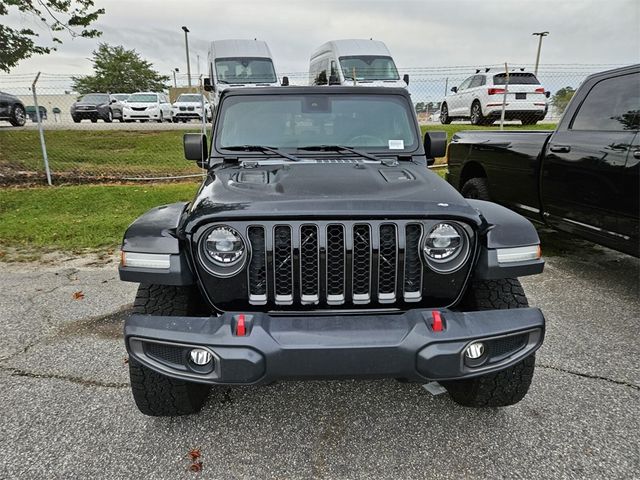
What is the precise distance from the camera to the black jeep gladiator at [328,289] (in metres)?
1.89

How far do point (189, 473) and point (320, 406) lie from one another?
2.49 ft

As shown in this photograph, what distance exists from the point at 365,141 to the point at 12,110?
49.2 feet

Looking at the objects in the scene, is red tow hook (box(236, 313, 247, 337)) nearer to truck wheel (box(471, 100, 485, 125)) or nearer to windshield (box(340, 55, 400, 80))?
windshield (box(340, 55, 400, 80))

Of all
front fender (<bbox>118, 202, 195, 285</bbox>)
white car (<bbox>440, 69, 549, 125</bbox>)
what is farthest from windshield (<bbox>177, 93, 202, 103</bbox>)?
front fender (<bbox>118, 202, 195, 285</bbox>)

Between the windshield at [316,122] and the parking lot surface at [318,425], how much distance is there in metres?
1.56

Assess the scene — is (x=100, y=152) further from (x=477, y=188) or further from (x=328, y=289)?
(x=328, y=289)

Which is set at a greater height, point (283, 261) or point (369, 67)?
point (369, 67)

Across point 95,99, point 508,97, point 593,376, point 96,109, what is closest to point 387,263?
point 593,376

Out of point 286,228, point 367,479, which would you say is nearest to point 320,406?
point 367,479

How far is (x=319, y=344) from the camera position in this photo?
1.86 metres

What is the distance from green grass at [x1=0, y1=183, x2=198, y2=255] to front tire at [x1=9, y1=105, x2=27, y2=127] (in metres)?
8.18

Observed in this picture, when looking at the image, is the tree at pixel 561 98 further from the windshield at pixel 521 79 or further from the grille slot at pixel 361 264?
the grille slot at pixel 361 264

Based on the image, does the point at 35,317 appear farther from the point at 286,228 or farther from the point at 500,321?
Result: the point at 500,321

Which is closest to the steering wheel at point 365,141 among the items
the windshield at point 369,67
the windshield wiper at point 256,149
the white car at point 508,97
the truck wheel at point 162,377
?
the windshield wiper at point 256,149
